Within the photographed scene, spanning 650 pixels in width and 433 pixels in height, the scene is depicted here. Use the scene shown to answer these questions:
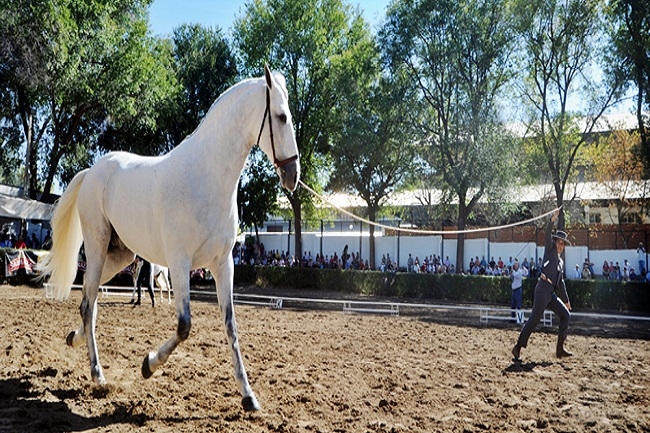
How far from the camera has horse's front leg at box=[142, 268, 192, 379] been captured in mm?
5379

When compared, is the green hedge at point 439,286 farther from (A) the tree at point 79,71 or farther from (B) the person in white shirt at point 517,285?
(A) the tree at point 79,71

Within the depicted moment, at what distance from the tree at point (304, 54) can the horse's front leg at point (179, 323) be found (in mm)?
30446

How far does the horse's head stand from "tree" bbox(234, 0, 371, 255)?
30.5 meters

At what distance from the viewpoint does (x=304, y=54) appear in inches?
1478

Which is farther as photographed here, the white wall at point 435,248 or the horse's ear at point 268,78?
the white wall at point 435,248

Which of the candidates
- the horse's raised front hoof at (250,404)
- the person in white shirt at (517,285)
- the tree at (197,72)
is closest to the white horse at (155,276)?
the person in white shirt at (517,285)

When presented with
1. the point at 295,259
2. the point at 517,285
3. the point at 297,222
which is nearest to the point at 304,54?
the point at 297,222

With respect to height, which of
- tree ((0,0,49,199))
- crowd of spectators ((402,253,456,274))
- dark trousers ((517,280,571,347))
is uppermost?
tree ((0,0,49,199))

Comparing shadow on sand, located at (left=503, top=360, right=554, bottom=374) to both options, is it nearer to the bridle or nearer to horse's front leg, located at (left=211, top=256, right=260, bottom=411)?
horse's front leg, located at (left=211, top=256, right=260, bottom=411)

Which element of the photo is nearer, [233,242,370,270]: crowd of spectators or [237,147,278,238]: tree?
[233,242,370,270]: crowd of spectators

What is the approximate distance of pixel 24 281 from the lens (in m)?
24.1

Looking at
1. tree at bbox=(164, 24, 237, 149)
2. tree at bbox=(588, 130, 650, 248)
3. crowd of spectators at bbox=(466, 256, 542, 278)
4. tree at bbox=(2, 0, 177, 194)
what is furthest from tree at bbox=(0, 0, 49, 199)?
tree at bbox=(588, 130, 650, 248)

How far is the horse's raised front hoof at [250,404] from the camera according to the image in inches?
211

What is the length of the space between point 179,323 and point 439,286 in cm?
2305
